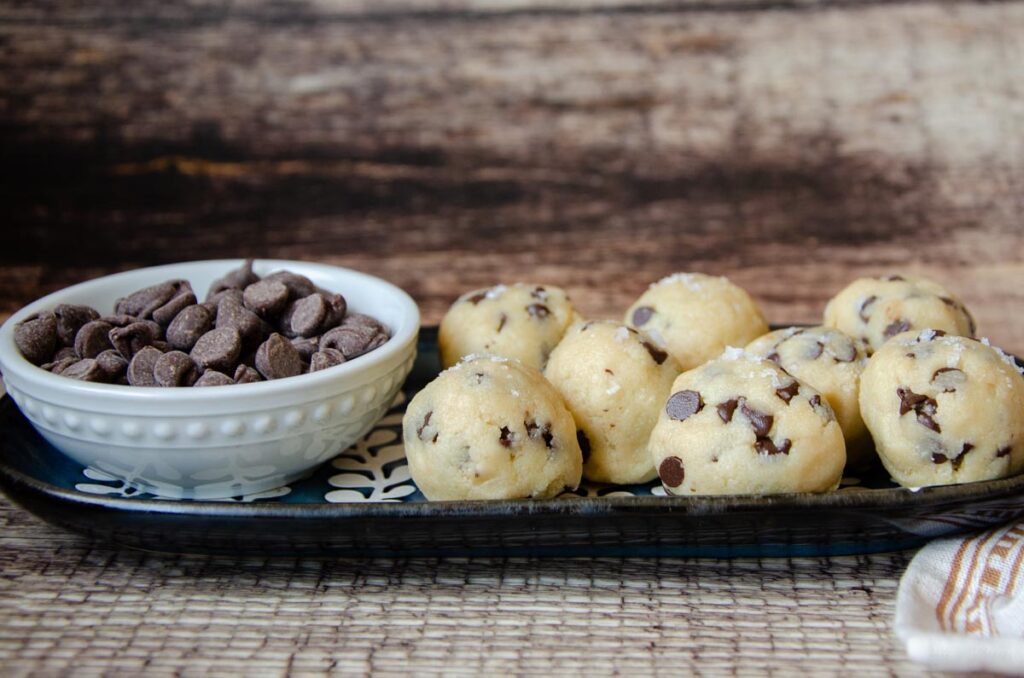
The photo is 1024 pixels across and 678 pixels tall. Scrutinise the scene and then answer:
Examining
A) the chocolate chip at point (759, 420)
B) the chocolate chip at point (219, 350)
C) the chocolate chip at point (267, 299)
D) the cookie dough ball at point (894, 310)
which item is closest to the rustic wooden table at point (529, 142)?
the cookie dough ball at point (894, 310)

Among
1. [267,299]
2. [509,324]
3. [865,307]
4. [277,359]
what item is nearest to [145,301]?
[267,299]

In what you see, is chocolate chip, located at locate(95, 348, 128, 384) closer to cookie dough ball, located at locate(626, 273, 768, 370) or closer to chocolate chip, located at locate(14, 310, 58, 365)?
chocolate chip, located at locate(14, 310, 58, 365)

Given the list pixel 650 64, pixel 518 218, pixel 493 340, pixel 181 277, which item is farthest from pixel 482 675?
pixel 650 64

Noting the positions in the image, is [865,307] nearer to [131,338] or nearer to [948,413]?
[948,413]

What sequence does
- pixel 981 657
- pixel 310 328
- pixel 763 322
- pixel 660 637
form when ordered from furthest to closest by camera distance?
1. pixel 763 322
2. pixel 310 328
3. pixel 660 637
4. pixel 981 657

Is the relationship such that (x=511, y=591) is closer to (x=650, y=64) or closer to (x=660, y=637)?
(x=660, y=637)

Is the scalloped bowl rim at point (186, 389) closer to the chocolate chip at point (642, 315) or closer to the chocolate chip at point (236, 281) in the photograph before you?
the chocolate chip at point (236, 281)

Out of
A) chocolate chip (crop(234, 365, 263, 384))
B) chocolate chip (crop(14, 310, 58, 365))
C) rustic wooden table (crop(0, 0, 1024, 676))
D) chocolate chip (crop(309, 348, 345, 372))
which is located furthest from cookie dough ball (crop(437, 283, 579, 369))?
rustic wooden table (crop(0, 0, 1024, 676))
